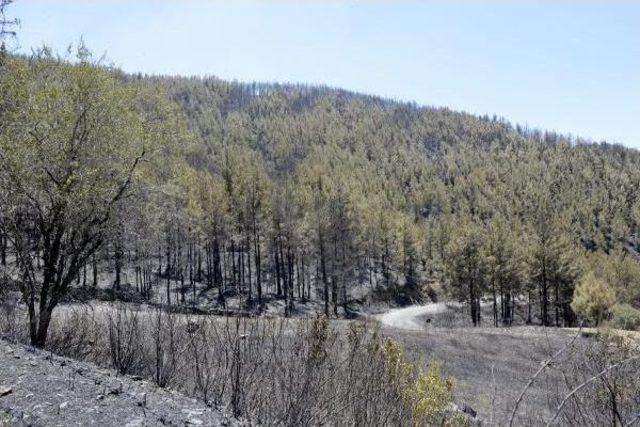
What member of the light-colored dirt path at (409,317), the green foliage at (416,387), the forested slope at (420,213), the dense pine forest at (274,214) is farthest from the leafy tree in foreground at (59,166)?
the light-colored dirt path at (409,317)

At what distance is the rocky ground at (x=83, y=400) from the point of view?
6.14 metres

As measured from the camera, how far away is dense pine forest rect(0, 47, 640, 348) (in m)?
12.4

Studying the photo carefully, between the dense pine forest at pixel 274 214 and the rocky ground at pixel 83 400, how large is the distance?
4.35m

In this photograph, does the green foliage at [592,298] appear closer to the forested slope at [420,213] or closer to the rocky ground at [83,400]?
the forested slope at [420,213]

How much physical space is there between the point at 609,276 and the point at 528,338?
142 feet

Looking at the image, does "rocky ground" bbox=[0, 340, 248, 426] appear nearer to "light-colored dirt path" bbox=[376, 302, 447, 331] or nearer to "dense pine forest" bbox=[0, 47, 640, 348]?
"dense pine forest" bbox=[0, 47, 640, 348]

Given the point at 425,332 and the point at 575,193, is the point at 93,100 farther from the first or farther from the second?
the point at 575,193

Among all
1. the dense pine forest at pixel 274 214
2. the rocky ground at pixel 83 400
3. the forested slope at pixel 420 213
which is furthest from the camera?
the forested slope at pixel 420 213

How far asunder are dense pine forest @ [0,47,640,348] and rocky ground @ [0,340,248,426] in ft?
14.3

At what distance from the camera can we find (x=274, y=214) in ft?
207

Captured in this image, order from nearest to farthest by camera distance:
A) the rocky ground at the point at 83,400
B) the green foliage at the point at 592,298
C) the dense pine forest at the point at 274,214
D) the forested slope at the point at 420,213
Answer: the rocky ground at the point at 83,400 → the dense pine forest at the point at 274,214 → the green foliage at the point at 592,298 → the forested slope at the point at 420,213

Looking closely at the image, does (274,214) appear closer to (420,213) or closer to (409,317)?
(409,317)

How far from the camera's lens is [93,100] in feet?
42.2

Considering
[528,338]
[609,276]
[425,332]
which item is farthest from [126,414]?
[609,276]
